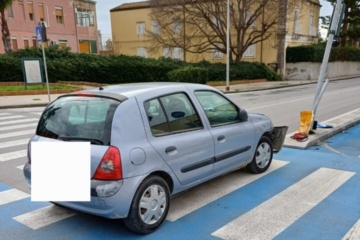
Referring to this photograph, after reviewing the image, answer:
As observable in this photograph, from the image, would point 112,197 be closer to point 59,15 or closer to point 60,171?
point 60,171

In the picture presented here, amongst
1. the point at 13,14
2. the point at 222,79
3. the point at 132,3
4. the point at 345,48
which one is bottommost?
the point at 222,79

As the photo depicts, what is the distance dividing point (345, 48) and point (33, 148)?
41.6m

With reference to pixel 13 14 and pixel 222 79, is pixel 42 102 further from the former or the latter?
pixel 13 14

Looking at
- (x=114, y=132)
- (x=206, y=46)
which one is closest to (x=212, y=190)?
(x=114, y=132)

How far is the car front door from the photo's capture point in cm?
431

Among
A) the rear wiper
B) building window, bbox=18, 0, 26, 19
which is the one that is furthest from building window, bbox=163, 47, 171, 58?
the rear wiper

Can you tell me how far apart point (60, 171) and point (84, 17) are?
4169cm

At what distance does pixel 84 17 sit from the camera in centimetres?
4122

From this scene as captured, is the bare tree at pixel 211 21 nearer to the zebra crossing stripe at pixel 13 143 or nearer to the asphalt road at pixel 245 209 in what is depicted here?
the zebra crossing stripe at pixel 13 143

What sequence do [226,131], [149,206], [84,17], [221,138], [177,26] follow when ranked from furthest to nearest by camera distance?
[84,17], [177,26], [226,131], [221,138], [149,206]

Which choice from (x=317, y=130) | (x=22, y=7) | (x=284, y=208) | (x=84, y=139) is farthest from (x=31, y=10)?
(x=284, y=208)

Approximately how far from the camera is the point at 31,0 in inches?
1325

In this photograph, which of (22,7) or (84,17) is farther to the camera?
(84,17)

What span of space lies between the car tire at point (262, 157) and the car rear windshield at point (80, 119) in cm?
269
